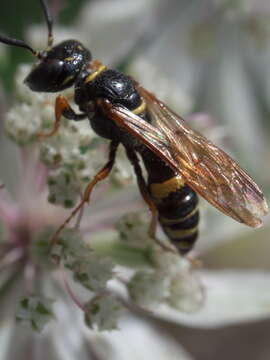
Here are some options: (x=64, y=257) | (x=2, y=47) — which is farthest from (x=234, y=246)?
(x=64, y=257)

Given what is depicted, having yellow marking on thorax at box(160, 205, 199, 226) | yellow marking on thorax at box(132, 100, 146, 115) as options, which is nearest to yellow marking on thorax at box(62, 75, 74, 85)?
yellow marking on thorax at box(132, 100, 146, 115)

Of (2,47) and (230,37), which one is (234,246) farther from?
(2,47)

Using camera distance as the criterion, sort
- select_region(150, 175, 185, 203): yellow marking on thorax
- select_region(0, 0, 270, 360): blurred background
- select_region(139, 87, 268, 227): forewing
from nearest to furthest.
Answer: select_region(139, 87, 268, 227): forewing → select_region(150, 175, 185, 203): yellow marking on thorax → select_region(0, 0, 270, 360): blurred background

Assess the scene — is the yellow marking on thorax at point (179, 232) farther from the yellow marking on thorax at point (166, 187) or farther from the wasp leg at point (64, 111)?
the wasp leg at point (64, 111)

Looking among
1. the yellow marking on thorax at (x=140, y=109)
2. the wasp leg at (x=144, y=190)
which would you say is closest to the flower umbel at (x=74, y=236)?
the wasp leg at (x=144, y=190)

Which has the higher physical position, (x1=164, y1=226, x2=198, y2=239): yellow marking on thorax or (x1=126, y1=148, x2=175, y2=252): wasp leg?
(x1=126, y1=148, x2=175, y2=252): wasp leg

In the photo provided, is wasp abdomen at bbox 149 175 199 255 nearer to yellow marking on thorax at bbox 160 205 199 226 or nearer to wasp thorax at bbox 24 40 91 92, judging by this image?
yellow marking on thorax at bbox 160 205 199 226

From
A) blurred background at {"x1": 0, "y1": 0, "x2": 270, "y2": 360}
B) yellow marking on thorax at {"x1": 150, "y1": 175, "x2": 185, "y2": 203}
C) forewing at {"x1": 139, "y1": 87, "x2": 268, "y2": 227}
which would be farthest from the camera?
blurred background at {"x1": 0, "y1": 0, "x2": 270, "y2": 360}
